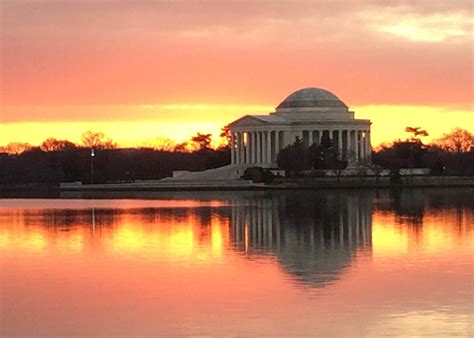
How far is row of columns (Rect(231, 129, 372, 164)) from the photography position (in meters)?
119

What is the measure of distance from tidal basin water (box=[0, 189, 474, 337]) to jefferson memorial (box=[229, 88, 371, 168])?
252 ft

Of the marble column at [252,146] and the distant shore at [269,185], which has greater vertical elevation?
the marble column at [252,146]

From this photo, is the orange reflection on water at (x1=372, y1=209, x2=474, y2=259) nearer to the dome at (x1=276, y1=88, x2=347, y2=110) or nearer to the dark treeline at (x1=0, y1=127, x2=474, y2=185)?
the dark treeline at (x1=0, y1=127, x2=474, y2=185)

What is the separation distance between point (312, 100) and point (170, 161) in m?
17.2

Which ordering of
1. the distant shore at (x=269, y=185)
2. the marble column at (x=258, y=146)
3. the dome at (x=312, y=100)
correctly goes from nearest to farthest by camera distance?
1. the distant shore at (x=269, y=185)
2. the marble column at (x=258, y=146)
3. the dome at (x=312, y=100)

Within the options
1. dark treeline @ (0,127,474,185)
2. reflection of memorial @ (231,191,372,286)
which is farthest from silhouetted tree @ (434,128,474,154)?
reflection of memorial @ (231,191,372,286)

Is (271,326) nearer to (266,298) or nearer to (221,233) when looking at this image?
Result: (266,298)

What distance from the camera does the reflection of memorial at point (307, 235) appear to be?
2570 centimetres

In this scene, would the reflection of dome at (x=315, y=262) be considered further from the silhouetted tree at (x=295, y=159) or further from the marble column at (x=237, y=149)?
the marble column at (x=237, y=149)

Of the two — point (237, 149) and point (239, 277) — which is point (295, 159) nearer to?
point (237, 149)

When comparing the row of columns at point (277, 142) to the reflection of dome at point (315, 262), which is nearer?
the reflection of dome at point (315, 262)

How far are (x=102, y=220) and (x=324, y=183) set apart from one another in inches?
1921

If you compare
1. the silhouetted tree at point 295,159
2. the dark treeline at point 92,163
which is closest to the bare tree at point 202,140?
the dark treeline at point 92,163

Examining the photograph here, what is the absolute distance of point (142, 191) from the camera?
8781 cm
